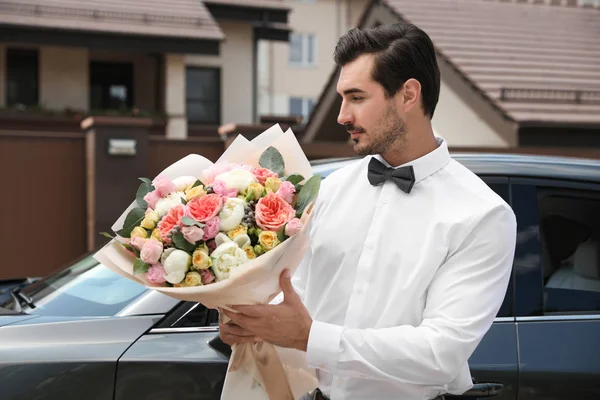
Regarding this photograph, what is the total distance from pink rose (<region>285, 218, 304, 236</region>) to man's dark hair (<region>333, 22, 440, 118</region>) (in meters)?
0.43

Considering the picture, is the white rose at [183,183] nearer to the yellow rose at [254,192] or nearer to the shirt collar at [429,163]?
the yellow rose at [254,192]

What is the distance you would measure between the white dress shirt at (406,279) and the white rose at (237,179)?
0.27m

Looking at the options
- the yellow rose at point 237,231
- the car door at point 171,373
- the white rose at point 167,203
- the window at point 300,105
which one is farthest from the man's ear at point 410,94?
the window at point 300,105

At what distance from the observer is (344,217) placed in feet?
6.81

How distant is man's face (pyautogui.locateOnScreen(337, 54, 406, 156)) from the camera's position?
A: 6.39ft

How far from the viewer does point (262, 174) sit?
1993 millimetres

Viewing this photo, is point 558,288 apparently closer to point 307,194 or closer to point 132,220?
point 307,194

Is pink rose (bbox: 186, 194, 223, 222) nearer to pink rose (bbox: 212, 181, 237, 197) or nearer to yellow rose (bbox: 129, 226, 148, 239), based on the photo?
pink rose (bbox: 212, 181, 237, 197)

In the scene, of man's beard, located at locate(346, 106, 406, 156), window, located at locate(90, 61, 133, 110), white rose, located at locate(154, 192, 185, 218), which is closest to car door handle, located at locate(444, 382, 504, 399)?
man's beard, located at locate(346, 106, 406, 156)

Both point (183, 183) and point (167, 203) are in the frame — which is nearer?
point (167, 203)

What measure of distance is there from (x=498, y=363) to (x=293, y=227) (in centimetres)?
131

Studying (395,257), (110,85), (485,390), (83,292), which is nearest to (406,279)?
(395,257)

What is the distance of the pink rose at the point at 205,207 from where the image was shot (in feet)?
6.05

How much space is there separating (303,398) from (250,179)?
2.39 ft
